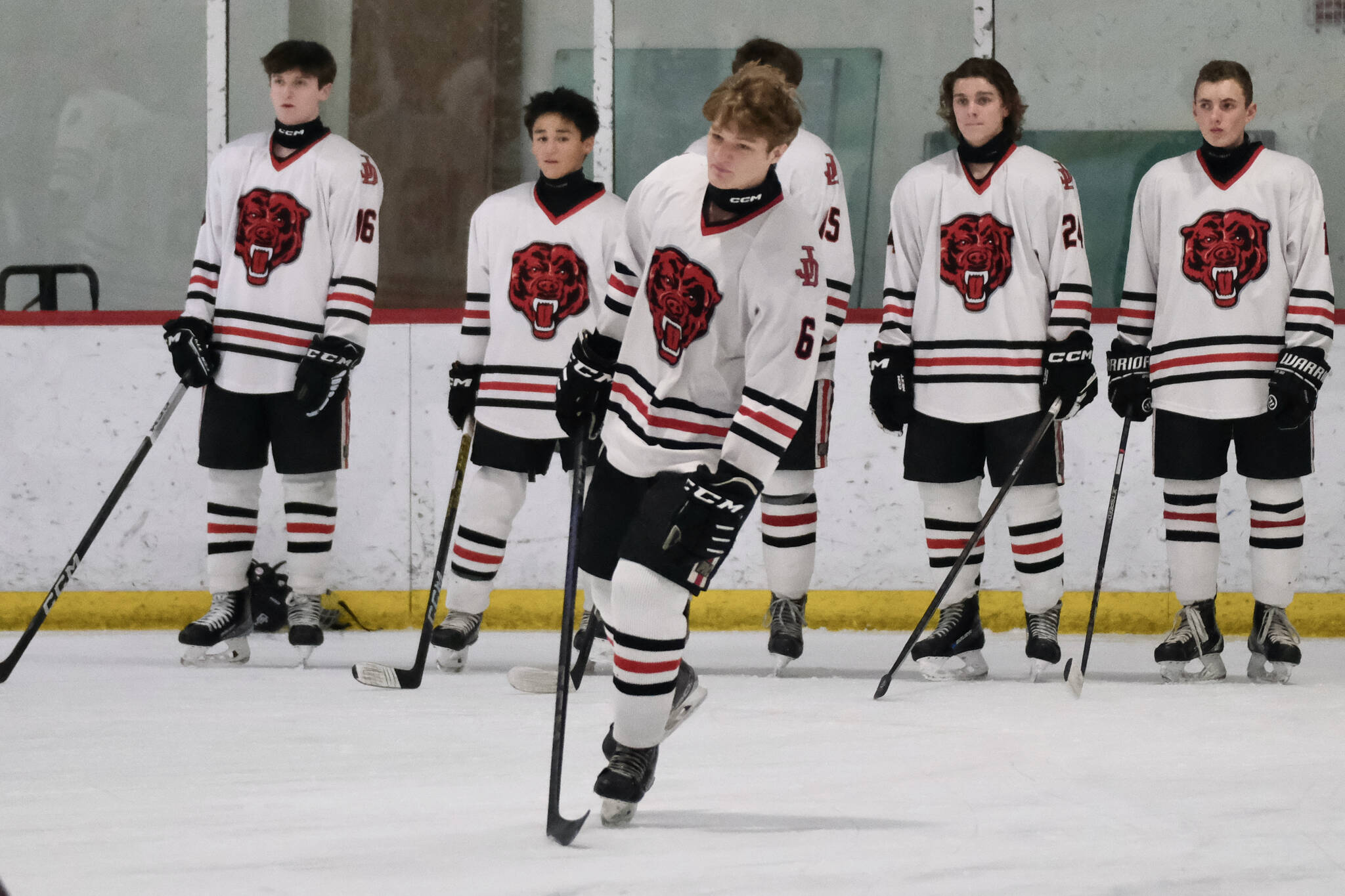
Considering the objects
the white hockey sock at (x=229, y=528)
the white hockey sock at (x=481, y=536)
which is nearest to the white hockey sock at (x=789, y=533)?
the white hockey sock at (x=481, y=536)

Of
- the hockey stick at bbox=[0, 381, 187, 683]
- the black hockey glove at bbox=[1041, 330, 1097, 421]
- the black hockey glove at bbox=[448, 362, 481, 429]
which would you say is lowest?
the hockey stick at bbox=[0, 381, 187, 683]

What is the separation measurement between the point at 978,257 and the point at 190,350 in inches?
74.7

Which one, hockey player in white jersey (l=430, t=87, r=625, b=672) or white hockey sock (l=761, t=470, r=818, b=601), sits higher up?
hockey player in white jersey (l=430, t=87, r=625, b=672)

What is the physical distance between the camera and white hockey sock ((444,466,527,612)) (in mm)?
3617

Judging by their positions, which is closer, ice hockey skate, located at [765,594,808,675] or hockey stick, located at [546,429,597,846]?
hockey stick, located at [546,429,597,846]

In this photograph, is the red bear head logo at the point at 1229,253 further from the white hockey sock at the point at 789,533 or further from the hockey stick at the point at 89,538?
the hockey stick at the point at 89,538

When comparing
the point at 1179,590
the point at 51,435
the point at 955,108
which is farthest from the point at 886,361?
the point at 51,435

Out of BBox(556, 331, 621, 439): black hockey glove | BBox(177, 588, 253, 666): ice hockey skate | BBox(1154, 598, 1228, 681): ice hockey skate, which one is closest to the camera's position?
BBox(556, 331, 621, 439): black hockey glove

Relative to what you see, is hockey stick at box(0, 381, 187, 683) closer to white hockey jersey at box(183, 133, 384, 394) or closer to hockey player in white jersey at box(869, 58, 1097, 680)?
white hockey jersey at box(183, 133, 384, 394)

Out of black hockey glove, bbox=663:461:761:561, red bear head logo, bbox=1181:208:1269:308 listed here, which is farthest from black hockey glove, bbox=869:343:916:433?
black hockey glove, bbox=663:461:761:561

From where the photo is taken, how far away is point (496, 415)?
364 cm

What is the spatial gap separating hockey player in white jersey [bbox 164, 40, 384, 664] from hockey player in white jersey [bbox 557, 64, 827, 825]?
1.52m

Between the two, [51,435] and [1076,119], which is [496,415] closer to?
[51,435]

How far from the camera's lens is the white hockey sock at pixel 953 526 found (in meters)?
3.64
